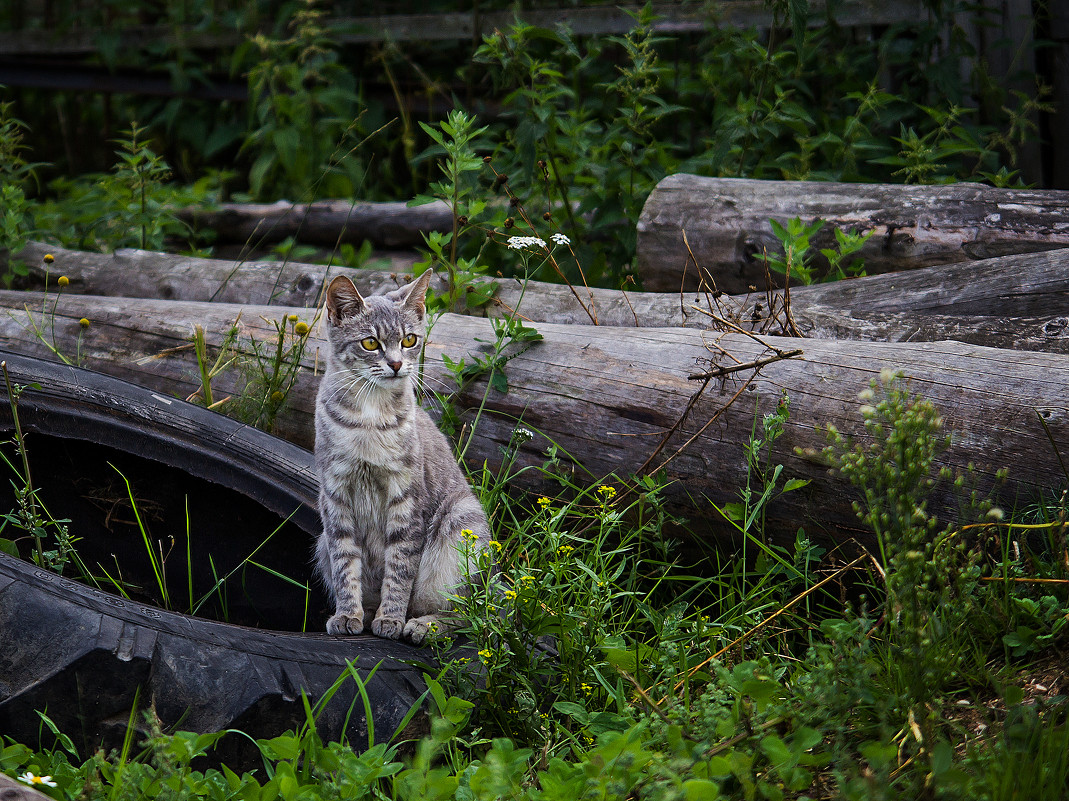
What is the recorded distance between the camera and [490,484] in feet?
10.8

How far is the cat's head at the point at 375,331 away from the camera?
9.29 feet

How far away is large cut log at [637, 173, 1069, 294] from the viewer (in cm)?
361

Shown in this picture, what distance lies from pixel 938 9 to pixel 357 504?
419cm

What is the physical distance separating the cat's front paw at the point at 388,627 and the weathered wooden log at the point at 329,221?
382 cm

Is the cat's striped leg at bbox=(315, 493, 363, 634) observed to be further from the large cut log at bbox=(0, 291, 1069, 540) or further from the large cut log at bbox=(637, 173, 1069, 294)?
the large cut log at bbox=(637, 173, 1069, 294)

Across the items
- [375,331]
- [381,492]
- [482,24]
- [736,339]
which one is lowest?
[381,492]

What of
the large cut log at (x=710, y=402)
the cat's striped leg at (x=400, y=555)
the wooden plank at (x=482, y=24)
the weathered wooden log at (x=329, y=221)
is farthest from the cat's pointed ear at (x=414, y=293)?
the weathered wooden log at (x=329, y=221)

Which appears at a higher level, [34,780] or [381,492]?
[381,492]

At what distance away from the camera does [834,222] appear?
3885mm

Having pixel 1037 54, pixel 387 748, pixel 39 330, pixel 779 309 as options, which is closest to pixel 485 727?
pixel 387 748

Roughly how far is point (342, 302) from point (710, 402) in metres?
1.34

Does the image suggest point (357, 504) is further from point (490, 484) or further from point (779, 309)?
point (779, 309)

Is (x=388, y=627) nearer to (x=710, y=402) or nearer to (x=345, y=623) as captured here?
(x=345, y=623)

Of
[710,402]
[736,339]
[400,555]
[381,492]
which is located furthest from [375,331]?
[736,339]
